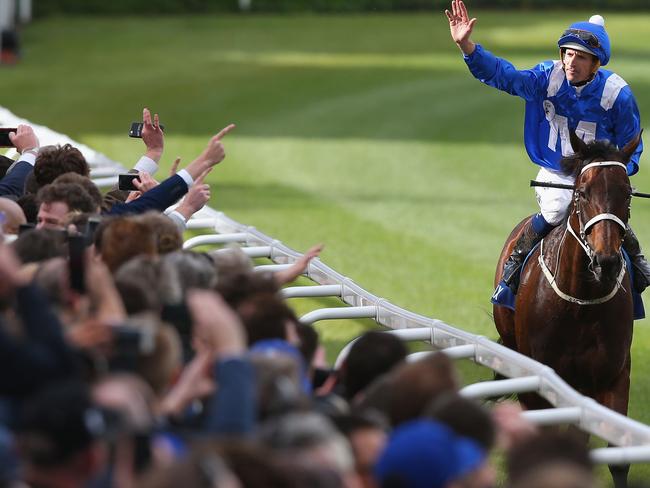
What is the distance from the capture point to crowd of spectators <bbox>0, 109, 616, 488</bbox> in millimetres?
3297

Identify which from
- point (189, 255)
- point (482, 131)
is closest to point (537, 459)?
point (189, 255)

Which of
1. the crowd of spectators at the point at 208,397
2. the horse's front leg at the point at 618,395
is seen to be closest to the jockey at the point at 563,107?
the horse's front leg at the point at 618,395

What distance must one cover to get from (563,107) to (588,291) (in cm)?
108

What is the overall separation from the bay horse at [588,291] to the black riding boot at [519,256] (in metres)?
0.21

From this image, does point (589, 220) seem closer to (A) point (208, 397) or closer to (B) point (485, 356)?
(B) point (485, 356)

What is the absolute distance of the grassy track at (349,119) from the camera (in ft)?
43.5

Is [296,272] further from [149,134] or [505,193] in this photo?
[505,193]

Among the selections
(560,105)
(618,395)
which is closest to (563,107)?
(560,105)

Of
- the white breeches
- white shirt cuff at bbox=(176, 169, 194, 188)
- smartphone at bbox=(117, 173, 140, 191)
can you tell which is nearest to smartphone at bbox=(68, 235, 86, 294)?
white shirt cuff at bbox=(176, 169, 194, 188)

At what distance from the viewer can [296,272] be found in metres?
5.54

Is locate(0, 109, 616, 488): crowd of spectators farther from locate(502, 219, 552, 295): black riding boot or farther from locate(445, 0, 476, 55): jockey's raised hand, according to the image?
locate(445, 0, 476, 55): jockey's raised hand

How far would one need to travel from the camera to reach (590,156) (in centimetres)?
704

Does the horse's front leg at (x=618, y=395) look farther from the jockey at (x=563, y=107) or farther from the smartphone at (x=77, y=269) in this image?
the smartphone at (x=77, y=269)

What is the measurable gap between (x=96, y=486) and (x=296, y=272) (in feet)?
7.67
